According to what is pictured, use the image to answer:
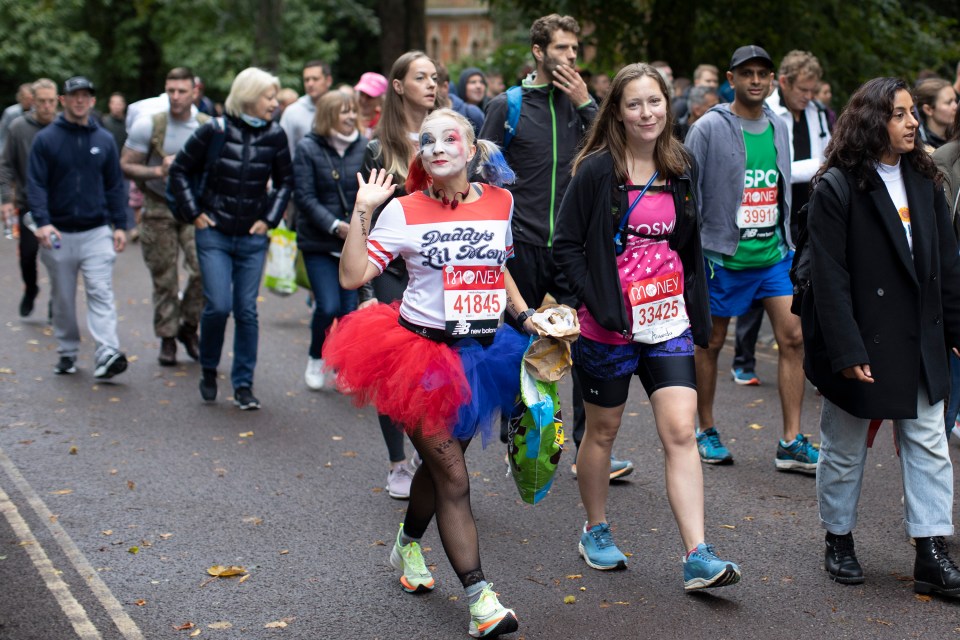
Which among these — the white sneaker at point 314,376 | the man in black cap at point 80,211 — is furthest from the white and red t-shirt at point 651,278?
the man in black cap at point 80,211

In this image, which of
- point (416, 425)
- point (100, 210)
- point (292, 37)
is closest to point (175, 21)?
point (292, 37)

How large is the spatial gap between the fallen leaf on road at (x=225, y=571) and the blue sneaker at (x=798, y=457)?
3215 millimetres

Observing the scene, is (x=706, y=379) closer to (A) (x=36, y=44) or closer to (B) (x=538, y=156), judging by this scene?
(B) (x=538, y=156)

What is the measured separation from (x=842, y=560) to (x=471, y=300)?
201 cm

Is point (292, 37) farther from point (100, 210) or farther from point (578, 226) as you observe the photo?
point (578, 226)

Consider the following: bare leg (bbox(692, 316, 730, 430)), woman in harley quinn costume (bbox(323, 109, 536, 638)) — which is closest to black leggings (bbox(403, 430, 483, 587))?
woman in harley quinn costume (bbox(323, 109, 536, 638))

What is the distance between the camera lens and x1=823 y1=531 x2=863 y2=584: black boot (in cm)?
544

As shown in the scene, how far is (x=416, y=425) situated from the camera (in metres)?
5.00

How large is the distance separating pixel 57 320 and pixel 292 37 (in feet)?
116

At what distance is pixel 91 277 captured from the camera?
1015 cm

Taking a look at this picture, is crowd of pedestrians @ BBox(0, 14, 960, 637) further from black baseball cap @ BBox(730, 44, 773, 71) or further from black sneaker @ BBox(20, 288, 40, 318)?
black sneaker @ BBox(20, 288, 40, 318)

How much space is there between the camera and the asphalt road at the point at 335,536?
5125 millimetres

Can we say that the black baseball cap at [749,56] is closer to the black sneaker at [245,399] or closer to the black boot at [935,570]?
the black boot at [935,570]

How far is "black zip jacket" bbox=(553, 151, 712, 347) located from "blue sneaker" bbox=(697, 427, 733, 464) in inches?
84.1
